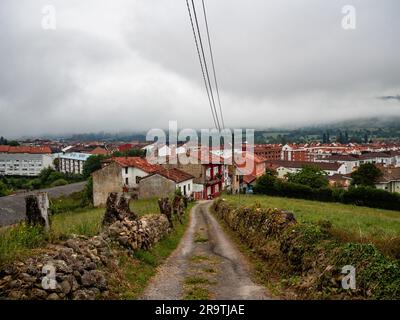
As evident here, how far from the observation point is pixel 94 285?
9.13 meters

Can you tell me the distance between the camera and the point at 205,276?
11.7m

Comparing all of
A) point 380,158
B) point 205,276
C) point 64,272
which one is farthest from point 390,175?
point 380,158

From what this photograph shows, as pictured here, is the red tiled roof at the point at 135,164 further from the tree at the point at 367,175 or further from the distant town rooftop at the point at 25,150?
the distant town rooftop at the point at 25,150

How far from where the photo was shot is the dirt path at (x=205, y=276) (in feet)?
32.2

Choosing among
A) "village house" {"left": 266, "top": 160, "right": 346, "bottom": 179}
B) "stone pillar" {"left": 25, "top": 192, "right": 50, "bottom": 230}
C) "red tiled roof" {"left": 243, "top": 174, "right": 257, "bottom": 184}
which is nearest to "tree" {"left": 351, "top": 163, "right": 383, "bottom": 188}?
"red tiled roof" {"left": 243, "top": 174, "right": 257, "bottom": 184}

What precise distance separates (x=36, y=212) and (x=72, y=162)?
162293mm

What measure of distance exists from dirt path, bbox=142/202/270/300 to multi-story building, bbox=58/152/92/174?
14613cm

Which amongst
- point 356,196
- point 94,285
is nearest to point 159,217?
point 94,285

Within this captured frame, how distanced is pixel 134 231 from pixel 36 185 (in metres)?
104

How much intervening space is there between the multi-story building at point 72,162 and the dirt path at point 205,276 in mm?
146132

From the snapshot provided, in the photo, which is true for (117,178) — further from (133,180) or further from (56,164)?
(56,164)

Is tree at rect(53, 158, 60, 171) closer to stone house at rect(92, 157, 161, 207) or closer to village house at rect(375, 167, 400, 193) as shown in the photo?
stone house at rect(92, 157, 161, 207)

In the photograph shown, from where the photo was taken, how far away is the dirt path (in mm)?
9828
